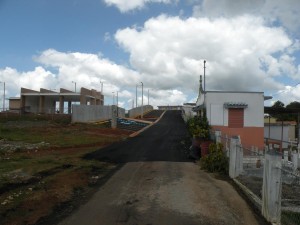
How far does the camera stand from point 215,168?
54.1 feet

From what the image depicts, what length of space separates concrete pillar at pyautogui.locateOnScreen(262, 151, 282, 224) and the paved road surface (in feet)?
1.32

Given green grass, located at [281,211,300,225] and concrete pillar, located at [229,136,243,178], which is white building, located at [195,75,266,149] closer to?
concrete pillar, located at [229,136,243,178]

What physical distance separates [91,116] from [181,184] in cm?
4398

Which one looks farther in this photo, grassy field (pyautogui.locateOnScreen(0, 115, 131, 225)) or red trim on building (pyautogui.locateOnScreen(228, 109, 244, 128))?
red trim on building (pyautogui.locateOnScreen(228, 109, 244, 128))

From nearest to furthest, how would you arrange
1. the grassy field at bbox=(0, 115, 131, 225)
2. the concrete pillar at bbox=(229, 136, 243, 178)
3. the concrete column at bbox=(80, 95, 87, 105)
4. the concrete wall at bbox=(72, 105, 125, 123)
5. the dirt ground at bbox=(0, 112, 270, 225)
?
the dirt ground at bbox=(0, 112, 270, 225) < the grassy field at bbox=(0, 115, 131, 225) < the concrete pillar at bbox=(229, 136, 243, 178) < the concrete wall at bbox=(72, 105, 125, 123) < the concrete column at bbox=(80, 95, 87, 105)

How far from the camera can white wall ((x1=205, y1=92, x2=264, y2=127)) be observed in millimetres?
36344

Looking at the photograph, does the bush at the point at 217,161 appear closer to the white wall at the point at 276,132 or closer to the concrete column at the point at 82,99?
the white wall at the point at 276,132

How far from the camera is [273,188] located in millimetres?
9031

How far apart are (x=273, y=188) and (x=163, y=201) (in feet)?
9.89

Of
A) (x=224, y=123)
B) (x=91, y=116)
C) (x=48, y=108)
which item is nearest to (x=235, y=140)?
(x=224, y=123)

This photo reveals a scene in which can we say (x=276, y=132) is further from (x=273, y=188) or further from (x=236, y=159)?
(x=273, y=188)

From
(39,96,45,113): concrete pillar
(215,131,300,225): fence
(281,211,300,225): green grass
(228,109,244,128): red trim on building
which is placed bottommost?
(281,211,300,225): green grass

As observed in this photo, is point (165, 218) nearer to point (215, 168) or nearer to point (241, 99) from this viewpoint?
Result: point (215, 168)

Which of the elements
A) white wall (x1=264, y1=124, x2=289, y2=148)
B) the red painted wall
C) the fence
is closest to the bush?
the fence
